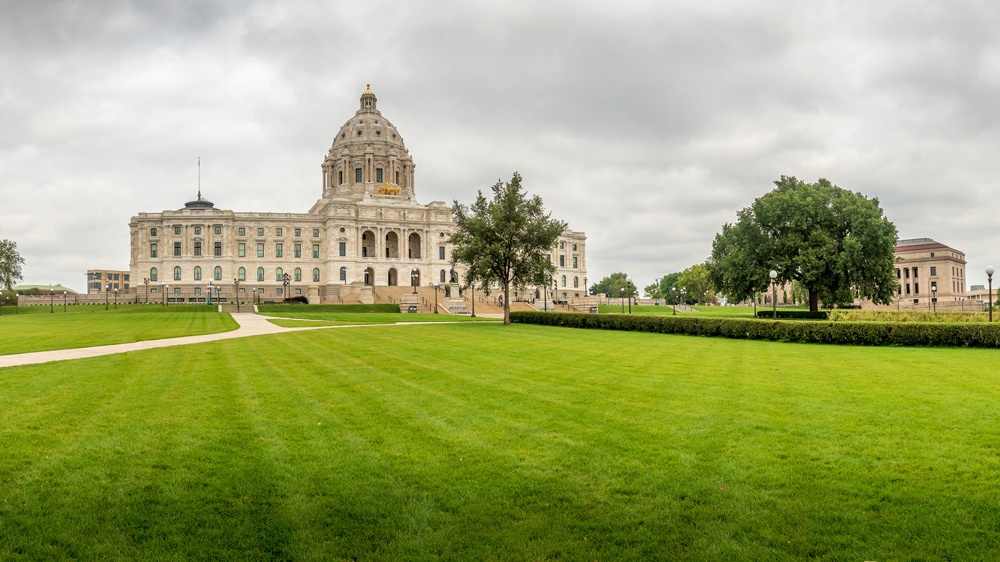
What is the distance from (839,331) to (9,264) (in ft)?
314

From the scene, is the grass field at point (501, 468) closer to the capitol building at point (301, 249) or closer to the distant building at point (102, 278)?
the capitol building at point (301, 249)

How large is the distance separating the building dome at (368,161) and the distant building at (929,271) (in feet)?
324

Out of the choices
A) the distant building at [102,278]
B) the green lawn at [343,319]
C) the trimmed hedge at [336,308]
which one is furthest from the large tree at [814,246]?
the distant building at [102,278]

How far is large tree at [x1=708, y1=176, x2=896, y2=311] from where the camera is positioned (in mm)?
45094

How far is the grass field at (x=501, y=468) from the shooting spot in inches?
207

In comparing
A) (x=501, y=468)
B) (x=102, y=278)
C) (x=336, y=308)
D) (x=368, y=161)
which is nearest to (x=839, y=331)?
(x=501, y=468)

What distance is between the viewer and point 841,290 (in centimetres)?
4588

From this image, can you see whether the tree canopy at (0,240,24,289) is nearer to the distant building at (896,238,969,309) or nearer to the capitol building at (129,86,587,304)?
the capitol building at (129,86,587,304)

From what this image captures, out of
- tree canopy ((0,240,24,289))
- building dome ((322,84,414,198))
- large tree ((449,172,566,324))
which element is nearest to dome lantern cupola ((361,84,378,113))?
building dome ((322,84,414,198))

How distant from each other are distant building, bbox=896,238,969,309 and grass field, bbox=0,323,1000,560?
12401 cm

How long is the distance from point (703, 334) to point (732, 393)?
18.1 meters

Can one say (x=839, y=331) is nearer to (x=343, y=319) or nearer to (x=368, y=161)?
(x=343, y=319)

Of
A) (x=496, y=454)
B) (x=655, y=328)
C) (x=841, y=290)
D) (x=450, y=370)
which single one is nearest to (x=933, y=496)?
(x=496, y=454)

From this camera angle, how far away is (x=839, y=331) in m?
23.8
